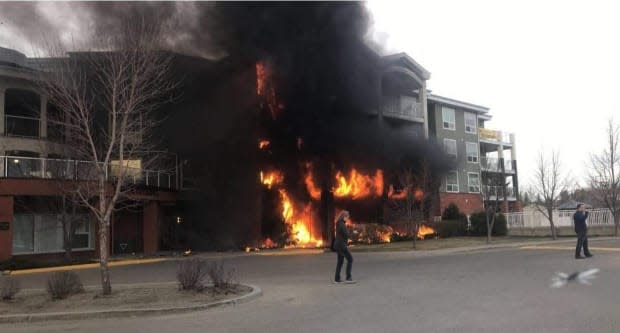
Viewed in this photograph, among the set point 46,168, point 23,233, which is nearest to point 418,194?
point 46,168

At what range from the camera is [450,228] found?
3081cm

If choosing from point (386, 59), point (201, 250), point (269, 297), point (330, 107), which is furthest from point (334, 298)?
point (386, 59)

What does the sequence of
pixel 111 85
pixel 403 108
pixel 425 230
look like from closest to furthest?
pixel 111 85, pixel 425 230, pixel 403 108

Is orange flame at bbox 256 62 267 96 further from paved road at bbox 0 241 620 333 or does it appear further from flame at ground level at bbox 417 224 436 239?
paved road at bbox 0 241 620 333

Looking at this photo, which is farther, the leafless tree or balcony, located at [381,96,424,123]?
balcony, located at [381,96,424,123]

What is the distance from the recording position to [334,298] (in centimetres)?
936

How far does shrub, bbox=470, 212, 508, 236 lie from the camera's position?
1184 inches

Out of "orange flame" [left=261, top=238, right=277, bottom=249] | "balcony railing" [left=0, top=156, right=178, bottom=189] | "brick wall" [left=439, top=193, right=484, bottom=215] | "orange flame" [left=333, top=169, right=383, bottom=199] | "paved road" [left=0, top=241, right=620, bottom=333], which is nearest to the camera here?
"paved road" [left=0, top=241, right=620, bottom=333]

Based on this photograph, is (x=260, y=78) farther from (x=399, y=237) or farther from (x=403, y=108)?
(x=403, y=108)

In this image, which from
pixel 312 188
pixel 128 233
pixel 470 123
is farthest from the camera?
pixel 470 123

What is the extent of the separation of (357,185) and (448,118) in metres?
16.4

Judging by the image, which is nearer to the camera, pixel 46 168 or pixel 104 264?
pixel 104 264

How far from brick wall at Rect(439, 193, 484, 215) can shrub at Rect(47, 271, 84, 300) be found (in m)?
31.2

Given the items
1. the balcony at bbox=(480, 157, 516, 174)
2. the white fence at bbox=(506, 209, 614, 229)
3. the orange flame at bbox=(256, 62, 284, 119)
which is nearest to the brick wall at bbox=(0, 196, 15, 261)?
the orange flame at bbox=(256, 62, 284, 119)
